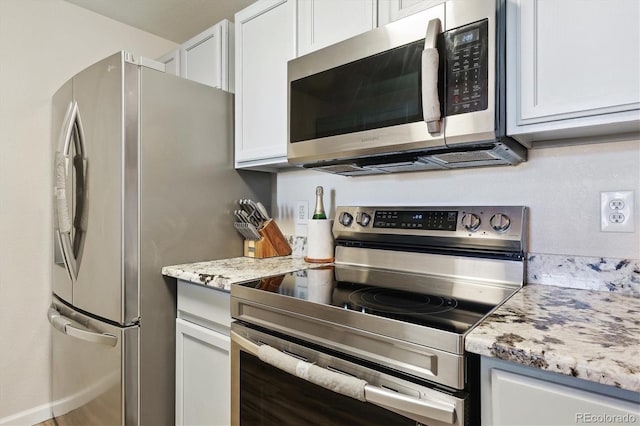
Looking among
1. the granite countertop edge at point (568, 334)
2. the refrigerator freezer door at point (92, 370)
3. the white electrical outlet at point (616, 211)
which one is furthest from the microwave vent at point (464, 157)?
the refrigerator freezer door at point (92, 370)

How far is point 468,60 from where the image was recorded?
99 centimetres

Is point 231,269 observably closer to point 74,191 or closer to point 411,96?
point 74,191

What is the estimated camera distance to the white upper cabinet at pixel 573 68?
86 centimetres

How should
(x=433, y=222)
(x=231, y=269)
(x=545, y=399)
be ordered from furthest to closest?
1. (x=231, y=269)
2. (x=433, y=222)
3. (x=545, y=399)

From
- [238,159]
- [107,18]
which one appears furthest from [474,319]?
[107,18]

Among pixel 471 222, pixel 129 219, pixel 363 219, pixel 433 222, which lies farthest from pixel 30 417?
pixel 471 222

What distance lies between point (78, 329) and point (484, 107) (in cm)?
176

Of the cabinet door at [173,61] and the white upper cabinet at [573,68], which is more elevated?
the cabinet door at [173,61]

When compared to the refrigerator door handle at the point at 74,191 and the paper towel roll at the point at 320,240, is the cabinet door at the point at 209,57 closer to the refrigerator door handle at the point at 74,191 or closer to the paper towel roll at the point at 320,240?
the refrigerator door handle at the point at 74,191

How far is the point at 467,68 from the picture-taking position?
994 mm

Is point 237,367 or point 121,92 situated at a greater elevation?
point 121,92

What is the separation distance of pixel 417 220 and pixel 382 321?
65 centimetres

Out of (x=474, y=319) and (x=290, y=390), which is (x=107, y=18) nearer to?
(x=290, y=390)

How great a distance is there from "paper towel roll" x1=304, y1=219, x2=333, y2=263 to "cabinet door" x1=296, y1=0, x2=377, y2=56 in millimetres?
717
